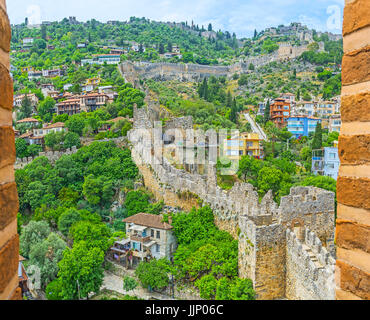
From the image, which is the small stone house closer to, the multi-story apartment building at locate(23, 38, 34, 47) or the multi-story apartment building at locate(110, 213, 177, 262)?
the multi-story apartment building at locate(110, 213, 177, 262)

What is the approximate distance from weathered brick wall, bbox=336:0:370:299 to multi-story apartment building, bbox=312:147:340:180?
28.5 meters

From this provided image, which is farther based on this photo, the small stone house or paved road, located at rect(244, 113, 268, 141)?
paved road, located at rect(244, 113, 268, 141)

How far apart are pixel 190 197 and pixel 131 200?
4.61m

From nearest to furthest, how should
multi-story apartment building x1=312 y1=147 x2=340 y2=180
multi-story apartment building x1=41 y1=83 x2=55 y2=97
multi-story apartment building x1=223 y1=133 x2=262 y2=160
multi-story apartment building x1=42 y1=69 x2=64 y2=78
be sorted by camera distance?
multi-story apartment building x1=223 y1=133 x2=262 y2=160, multi-story apartment building x1=312 y1=147 x2=340 y2=180, multi-story apartment building x1=41 y1=83 x2=55 y2=97, multi-story apartment building x1=42 y1=69 x2=64 y2=78

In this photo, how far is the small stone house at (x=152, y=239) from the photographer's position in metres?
17.9

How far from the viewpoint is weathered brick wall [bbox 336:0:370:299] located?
1730mm

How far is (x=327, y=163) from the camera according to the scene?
1142 inches

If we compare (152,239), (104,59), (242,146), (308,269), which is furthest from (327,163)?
(104,59)

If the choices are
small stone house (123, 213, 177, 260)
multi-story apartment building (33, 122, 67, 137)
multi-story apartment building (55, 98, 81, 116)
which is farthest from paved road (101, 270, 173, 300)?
multi-story apartment building (55, 98, 81, 116)

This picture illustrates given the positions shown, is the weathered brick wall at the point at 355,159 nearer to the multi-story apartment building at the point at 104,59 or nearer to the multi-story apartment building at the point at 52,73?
the multi-story apartment building at the point at 52,73

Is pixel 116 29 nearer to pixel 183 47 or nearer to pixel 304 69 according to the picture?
pixel 183 47

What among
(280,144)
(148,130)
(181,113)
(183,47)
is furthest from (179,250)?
(183,47)

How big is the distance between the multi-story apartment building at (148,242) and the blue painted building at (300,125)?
24.8 meters

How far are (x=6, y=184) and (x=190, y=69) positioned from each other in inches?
2741
